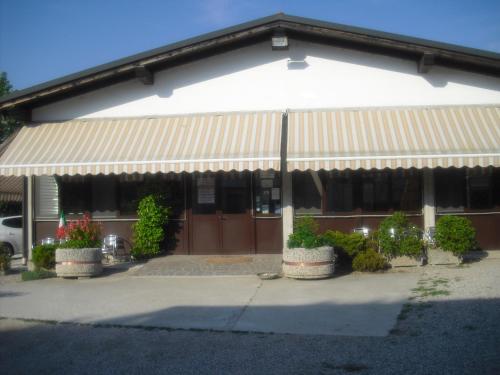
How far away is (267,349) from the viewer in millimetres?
6637

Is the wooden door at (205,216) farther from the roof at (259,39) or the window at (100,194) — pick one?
the roof at (259,39)

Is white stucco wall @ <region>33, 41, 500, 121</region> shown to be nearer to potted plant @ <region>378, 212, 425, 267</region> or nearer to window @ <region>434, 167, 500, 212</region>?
window @ <region>434, 167, 500, 212</region>

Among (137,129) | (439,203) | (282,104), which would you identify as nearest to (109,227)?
(137,129)

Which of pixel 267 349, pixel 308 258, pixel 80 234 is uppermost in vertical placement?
pixel 80 234

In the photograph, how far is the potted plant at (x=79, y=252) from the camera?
1188 cm

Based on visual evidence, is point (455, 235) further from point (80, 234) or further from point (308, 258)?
point (80, 234)

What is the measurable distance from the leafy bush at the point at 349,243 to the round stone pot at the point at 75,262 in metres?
4.94

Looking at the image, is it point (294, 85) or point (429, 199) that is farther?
point (294, 85)

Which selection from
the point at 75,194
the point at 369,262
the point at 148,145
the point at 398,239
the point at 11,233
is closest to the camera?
the point at 369,262

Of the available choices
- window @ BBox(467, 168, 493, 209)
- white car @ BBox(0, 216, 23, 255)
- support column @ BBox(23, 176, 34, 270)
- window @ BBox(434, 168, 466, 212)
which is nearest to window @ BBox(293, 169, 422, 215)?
window @ BBox(434, 168, 466, 212)

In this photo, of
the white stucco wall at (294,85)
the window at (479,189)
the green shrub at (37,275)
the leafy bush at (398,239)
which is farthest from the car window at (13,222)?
the window at (479,189)

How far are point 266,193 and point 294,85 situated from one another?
8.89 ft

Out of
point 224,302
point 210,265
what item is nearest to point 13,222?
point 210,265

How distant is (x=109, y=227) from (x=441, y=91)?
8777 millimetres
